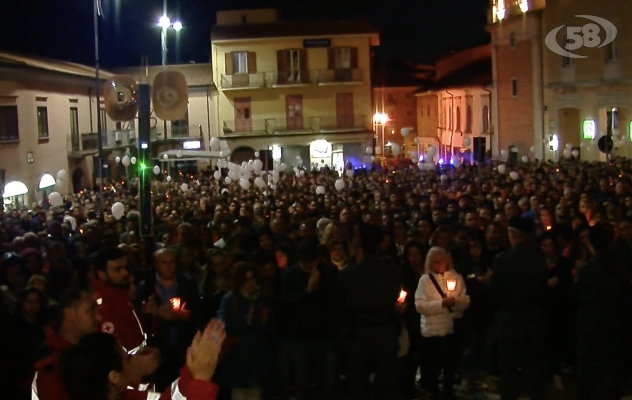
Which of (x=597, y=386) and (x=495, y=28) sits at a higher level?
(x=495, y=28)

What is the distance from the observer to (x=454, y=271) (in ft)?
23.6

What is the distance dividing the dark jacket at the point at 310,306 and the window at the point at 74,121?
2784 cm

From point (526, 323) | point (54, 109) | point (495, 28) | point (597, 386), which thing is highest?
point (495, 28)

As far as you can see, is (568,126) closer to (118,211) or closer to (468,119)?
(468,119)

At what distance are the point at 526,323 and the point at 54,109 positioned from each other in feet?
89.5

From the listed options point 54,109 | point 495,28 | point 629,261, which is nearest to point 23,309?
point 629,261

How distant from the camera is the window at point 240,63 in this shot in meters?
43.5

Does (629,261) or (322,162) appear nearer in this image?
(629,261)

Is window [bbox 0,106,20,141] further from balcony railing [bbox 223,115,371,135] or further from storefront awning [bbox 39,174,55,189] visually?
balcony railing [bbox 223,115,371,135]

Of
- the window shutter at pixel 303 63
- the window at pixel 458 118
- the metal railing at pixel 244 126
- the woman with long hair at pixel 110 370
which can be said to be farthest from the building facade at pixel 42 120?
the woman with long hair at pixel 110 370

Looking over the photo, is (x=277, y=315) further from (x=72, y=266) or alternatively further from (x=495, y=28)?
(x=495, y=28)

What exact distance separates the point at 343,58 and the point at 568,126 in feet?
46.0

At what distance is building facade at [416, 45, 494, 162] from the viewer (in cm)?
4191

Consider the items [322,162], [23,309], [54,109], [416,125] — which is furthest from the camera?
[416,125]
